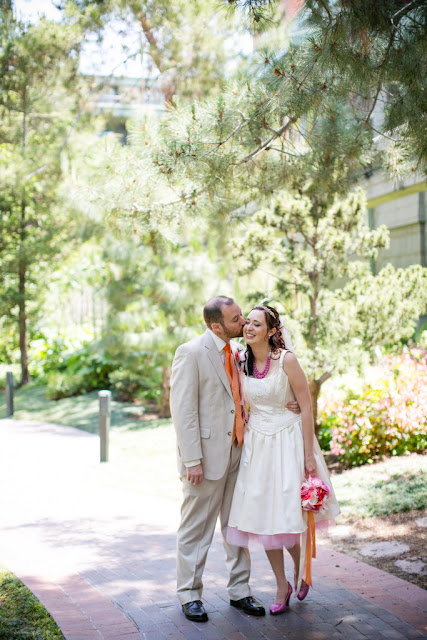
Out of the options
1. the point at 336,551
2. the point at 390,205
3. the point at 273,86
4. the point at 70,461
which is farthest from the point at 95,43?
the point at 336,551

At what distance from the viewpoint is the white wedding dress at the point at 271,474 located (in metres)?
3.96

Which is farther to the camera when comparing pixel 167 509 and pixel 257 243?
pixel 257 243

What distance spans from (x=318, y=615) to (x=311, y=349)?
437 centimetres

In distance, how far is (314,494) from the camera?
3930 millimetres

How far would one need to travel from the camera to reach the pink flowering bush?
7.69 meters

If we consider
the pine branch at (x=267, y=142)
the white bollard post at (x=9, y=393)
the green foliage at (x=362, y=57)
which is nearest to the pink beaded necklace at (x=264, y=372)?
the pine branch at (x=267, y=142)

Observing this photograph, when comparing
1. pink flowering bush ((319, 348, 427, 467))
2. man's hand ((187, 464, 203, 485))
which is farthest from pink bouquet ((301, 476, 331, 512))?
pink flowering bush ((319, 348, 427, 467))

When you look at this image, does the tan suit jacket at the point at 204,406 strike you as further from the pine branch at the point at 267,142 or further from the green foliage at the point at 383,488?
the green foliage at the point at 383,488

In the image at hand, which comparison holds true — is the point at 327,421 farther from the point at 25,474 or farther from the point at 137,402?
the point at 137,402

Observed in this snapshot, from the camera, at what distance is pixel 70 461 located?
9570 mm

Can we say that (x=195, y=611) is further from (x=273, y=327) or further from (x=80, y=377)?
(x=80, y=377)

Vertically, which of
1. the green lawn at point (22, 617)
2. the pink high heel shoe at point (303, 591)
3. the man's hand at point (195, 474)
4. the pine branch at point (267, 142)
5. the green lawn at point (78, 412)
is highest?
the pine branch at point (267, 142)

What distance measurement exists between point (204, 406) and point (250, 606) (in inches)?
48.9

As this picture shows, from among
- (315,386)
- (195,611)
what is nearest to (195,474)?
(195,611)
